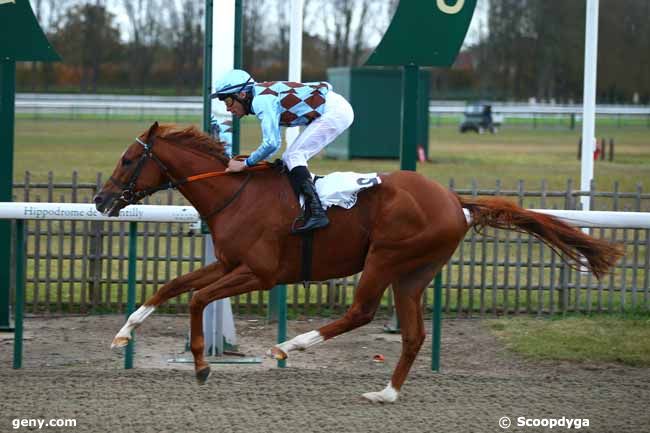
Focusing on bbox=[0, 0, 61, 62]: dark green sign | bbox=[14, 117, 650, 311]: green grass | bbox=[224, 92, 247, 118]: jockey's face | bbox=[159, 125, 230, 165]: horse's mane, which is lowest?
bbox=[14, 117, 650, 311]: green grass

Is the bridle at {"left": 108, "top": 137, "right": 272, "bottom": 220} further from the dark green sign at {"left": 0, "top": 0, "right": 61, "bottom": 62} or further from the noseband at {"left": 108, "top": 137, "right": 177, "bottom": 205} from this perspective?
the dark green sign at {"left": 0, "top": 0, "right": 61, "bottom": 62}

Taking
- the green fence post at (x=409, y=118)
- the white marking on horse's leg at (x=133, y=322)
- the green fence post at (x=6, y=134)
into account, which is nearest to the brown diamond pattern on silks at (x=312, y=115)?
the white marking on horse's leg at (x=133, y=322)

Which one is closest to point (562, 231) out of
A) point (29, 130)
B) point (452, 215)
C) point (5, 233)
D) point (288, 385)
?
point (452, 215)

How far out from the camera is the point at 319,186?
18.7ft

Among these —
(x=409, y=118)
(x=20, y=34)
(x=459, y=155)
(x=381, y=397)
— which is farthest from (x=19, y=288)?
(x=459, y=155)

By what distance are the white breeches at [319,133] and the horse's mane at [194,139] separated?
16.6 inches

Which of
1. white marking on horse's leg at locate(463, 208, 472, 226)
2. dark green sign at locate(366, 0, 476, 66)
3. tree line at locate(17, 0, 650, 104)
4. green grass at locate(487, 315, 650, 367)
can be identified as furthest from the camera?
tree line at locate(17, 0, 650, 104)

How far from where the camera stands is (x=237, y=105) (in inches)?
228

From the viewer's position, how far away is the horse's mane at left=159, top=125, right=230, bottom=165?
584 cm

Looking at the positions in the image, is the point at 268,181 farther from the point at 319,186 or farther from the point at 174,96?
the point at 174,96

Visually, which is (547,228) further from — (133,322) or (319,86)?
(133,322)

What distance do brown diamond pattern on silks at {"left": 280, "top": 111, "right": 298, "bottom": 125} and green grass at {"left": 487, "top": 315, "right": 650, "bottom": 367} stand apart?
260 cm

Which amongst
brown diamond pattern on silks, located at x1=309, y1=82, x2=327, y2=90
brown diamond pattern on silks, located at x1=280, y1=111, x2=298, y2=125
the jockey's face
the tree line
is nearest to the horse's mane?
the jockey's face

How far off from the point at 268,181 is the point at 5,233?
2.60m
